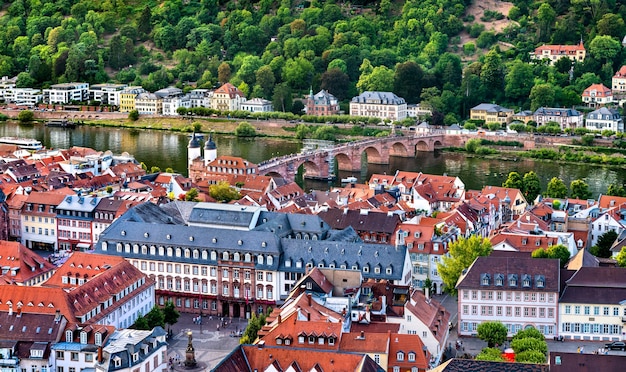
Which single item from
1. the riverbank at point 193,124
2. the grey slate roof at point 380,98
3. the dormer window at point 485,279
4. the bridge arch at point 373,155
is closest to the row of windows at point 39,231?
the dormer window at point 485,279

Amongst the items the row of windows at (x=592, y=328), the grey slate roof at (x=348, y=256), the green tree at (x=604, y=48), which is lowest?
the row of windows at (x=592, y=328)

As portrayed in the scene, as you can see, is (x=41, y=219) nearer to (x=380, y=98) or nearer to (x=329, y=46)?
(x=380, y=98)

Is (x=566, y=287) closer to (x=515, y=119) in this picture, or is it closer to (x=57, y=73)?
(x=515, y=119)

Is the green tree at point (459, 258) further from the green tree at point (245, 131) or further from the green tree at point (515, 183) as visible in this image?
the green tree at point (245, 131)

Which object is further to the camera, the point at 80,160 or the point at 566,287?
the point at 80,160

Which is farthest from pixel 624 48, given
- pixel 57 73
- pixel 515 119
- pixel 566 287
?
pixel 566 287

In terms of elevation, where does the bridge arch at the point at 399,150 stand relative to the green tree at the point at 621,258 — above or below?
below
